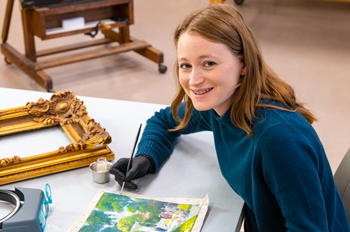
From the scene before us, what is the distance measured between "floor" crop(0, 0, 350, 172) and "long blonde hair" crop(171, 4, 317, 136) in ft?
5.03

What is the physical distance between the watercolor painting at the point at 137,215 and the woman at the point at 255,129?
7 cm

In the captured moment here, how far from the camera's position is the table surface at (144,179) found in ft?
3.66

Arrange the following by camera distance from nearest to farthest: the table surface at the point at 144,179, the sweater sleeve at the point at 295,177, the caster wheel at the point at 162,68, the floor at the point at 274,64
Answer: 1. the sweater sleeve at the point at 295,177
2. the table surface at the point at 144,179
3. the floor at the point at 274,64
4. the caster wheel at the point at 162,68

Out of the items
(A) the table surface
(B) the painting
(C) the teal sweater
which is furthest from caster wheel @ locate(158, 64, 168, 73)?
(B) the painting

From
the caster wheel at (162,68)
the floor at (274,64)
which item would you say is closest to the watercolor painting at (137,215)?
the floor at (274,64)

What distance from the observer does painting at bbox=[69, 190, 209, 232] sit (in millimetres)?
1065

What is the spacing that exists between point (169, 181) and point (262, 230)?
0.95ft

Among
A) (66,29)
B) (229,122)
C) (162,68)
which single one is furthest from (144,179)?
(162,68)

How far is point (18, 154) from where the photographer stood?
1290 mm

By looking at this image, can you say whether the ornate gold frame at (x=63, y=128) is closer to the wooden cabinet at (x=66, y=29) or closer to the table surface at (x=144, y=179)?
the table surface at (x=144, y=179)

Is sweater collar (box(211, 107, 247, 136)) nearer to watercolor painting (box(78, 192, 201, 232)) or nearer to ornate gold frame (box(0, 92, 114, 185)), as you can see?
watercolor painting (box(78, 192, 201, 232))

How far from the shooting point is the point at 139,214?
3.63 feet

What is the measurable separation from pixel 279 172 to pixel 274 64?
288 cm

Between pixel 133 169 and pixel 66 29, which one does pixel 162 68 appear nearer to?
pixel 66 29
